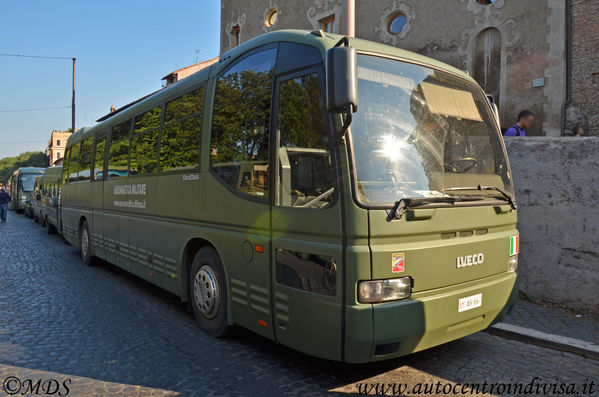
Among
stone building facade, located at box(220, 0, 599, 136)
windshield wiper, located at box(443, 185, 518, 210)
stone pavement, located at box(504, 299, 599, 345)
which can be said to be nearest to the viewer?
windshield wiper, located at box(443, 185, 518, 210)

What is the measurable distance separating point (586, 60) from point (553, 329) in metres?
9.84

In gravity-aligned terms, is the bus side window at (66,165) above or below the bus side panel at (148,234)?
above

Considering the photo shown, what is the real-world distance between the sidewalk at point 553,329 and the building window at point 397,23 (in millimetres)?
12641

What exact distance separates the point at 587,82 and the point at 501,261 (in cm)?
1048

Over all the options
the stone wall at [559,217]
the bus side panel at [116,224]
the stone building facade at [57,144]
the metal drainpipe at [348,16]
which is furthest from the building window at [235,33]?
the stone building facade at [57,144]

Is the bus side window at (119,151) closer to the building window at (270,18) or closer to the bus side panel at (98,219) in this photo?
the bus side panel at (98,219)

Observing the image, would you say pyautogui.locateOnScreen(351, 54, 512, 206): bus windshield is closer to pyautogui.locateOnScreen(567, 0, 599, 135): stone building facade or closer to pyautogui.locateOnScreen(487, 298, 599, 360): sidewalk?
pyautogui.locateOnScreen(487, 298, 599, 360): sidewalk

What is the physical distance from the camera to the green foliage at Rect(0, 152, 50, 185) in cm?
11950

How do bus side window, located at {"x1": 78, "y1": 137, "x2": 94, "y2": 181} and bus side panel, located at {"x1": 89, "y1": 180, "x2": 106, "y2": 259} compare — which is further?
bus side window, located at {"x1": 78, "y1": 137, "x2": 94, "y2": 181}

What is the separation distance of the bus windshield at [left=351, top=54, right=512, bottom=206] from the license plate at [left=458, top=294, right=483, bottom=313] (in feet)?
2.84

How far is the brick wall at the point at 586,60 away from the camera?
12.1 meters

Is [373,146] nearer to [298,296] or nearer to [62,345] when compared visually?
[298,296]

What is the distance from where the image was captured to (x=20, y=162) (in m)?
135

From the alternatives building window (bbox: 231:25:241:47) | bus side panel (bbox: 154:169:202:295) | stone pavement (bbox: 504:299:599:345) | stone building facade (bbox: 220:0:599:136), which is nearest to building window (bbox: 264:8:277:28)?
building window (bbox: 231:25:241:47)
